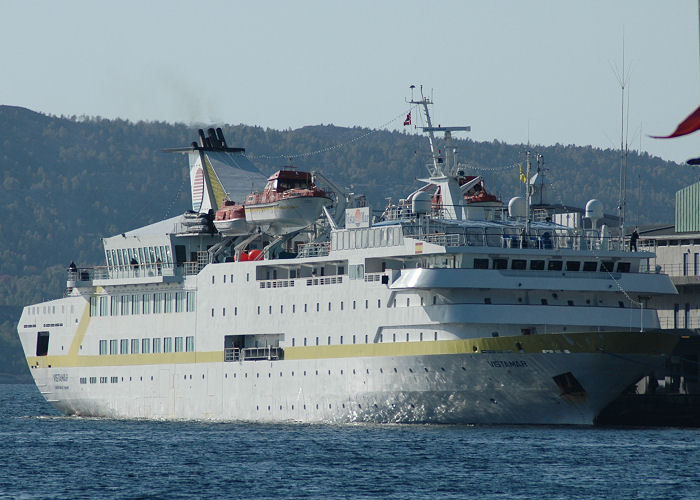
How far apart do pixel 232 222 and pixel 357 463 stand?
2420cm

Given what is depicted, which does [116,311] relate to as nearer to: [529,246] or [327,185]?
[327,185]

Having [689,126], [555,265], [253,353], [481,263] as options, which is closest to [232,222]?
[253,353]

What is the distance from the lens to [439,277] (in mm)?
52969

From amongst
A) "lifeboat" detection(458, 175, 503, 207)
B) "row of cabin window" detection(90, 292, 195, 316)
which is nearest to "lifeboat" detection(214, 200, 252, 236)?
"row of cabin window" detection(90, 292, 195, 316)

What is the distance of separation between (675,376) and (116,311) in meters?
26.4

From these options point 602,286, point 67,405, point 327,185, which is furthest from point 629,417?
point 67,405

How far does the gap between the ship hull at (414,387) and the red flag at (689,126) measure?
25103mm

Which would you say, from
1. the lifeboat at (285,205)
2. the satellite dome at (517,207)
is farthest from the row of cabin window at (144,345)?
the satellite dome at (517,207)

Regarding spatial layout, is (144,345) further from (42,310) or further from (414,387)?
(414,387)

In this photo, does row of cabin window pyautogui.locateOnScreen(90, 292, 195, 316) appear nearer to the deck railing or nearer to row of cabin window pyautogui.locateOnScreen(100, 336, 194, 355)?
row of cabin window pyautogui.locateOnScreen(100, 336, 194, 355)

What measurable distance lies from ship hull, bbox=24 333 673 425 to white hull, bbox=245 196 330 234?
6766 mm

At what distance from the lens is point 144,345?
2677 inches

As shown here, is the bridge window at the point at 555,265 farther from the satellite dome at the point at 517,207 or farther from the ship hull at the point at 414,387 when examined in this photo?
the satellite dome at the point at 517,207

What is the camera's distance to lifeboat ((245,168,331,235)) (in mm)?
64688
